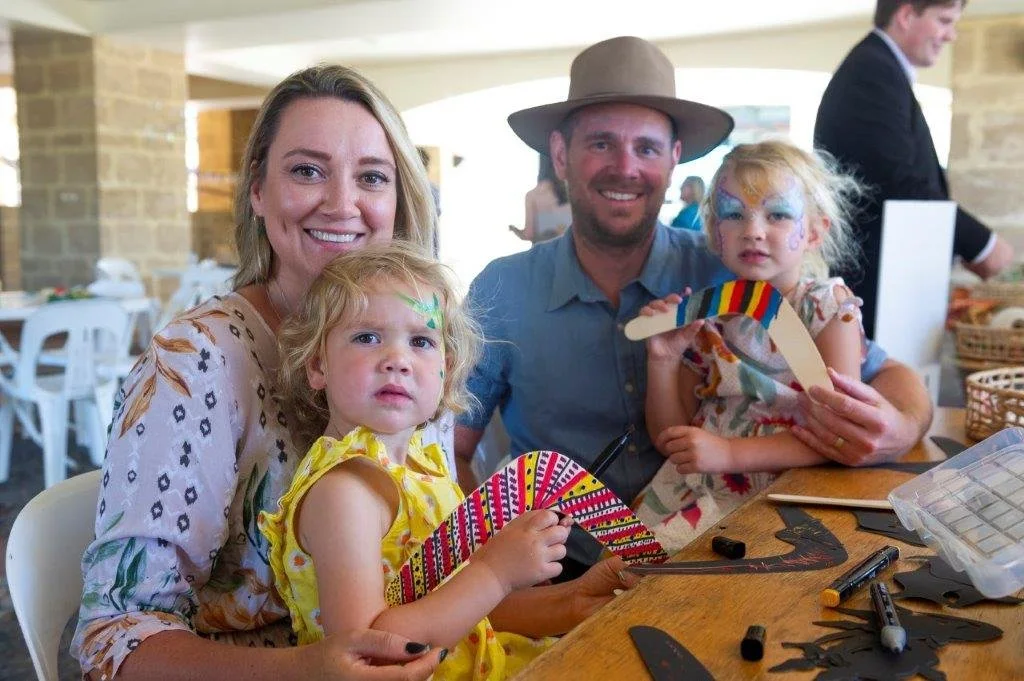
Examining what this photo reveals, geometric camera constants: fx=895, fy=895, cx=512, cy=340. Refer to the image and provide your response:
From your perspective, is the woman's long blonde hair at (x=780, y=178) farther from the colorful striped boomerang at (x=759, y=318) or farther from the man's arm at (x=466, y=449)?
the man's arm at (x=466, y=449)

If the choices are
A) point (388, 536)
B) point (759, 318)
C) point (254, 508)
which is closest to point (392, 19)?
point (759, 318)

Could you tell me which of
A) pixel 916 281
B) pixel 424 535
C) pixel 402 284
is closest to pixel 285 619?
pixel 424 535

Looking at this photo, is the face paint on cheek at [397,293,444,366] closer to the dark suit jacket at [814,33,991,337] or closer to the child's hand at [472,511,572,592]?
the child's hand at [472,511,572,592]

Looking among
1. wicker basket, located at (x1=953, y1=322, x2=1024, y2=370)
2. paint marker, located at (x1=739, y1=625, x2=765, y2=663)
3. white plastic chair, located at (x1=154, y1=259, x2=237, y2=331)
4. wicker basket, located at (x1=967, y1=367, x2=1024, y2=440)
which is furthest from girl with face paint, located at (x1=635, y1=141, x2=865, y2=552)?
white plastic chair, located at (x1=154, y1=259, x2=237, y2=331)

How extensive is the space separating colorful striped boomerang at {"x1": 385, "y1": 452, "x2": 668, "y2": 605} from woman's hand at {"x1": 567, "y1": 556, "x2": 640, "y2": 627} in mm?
116

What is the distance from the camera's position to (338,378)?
4.04 ft

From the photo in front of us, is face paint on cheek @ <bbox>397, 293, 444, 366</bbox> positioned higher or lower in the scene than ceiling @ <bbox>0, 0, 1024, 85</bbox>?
lower

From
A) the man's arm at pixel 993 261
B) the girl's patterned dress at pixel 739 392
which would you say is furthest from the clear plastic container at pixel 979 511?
the man's arm at pixel 993 261

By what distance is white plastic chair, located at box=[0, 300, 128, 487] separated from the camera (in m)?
4.46

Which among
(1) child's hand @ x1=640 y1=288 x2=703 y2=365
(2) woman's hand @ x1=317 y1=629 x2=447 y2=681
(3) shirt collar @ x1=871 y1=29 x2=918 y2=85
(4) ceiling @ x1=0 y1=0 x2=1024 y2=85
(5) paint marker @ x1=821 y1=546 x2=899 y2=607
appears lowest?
(2) woman's hand @ x1=317 y1=629 x2=447 y2=681

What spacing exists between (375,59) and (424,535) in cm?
1119

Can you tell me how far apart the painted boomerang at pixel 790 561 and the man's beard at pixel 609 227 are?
36.4 inches

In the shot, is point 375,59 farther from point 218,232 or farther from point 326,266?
point 326,266

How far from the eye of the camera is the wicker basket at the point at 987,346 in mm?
2828
